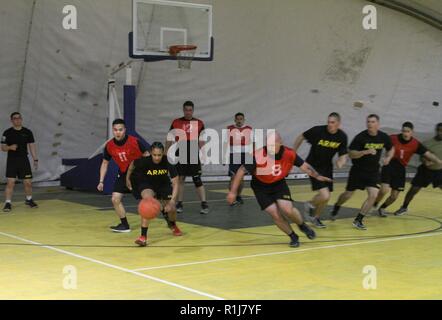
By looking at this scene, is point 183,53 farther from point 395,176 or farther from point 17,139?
point 395,176

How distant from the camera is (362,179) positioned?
12461 mm

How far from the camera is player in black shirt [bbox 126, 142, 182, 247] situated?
35.1ft

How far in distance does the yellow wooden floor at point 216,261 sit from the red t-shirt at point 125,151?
123cm

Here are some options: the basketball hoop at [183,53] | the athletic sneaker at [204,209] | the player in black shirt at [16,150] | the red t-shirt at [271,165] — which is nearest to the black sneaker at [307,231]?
the red t-shirt at [271,165]

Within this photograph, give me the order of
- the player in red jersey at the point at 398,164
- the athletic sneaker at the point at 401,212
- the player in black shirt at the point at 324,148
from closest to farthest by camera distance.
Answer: the player in black shirt at the point at 324,148 → the player in red jersey at the point at 398,164 → the athletic sneaker at the point at 401,212

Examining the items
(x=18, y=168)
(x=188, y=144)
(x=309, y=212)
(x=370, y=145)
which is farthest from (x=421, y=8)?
(x=18, y=168)

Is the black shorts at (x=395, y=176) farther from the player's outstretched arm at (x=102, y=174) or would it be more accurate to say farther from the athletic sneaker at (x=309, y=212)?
the player's outstretched arm at (x=102, y=174)

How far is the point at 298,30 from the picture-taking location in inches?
963

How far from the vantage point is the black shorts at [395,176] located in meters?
14.0

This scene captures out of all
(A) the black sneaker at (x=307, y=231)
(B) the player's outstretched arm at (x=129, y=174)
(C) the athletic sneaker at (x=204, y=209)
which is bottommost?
(C) the athletic sneaker at (x=204, y=209)

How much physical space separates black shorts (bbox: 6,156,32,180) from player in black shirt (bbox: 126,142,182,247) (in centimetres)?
493

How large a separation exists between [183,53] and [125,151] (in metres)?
6.06

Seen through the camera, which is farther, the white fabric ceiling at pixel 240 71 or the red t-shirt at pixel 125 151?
the white fabric ceiling at pixel 240 71
